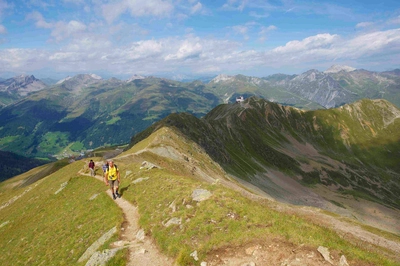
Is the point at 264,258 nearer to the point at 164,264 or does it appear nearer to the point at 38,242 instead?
the point at 164,264

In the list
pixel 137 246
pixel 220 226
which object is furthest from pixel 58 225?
pixel 220 226

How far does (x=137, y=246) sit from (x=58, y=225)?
15.7 meters

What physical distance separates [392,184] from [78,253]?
726 ft

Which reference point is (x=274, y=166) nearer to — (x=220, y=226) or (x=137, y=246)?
(x=220, y=226)

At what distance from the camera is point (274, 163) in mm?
148625

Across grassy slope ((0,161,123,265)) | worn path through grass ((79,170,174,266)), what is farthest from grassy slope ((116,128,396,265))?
grassy slope ((0,161,123,265))

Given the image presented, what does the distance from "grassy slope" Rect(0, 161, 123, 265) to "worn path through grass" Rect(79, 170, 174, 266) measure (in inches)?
49.3

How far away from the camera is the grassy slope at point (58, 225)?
2317 centimetres

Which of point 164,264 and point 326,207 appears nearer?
point 164,264

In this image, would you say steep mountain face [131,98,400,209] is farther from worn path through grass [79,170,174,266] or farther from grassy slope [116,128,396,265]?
worn path through grass [79,170,174,266]

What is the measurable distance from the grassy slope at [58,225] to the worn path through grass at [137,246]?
4.11ft

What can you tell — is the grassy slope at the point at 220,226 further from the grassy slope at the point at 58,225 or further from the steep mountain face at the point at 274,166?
the steep mountain face at the point at 274,166

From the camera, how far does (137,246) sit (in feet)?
64.0

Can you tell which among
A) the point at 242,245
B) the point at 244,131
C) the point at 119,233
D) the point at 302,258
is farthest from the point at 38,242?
the point at 244,131
